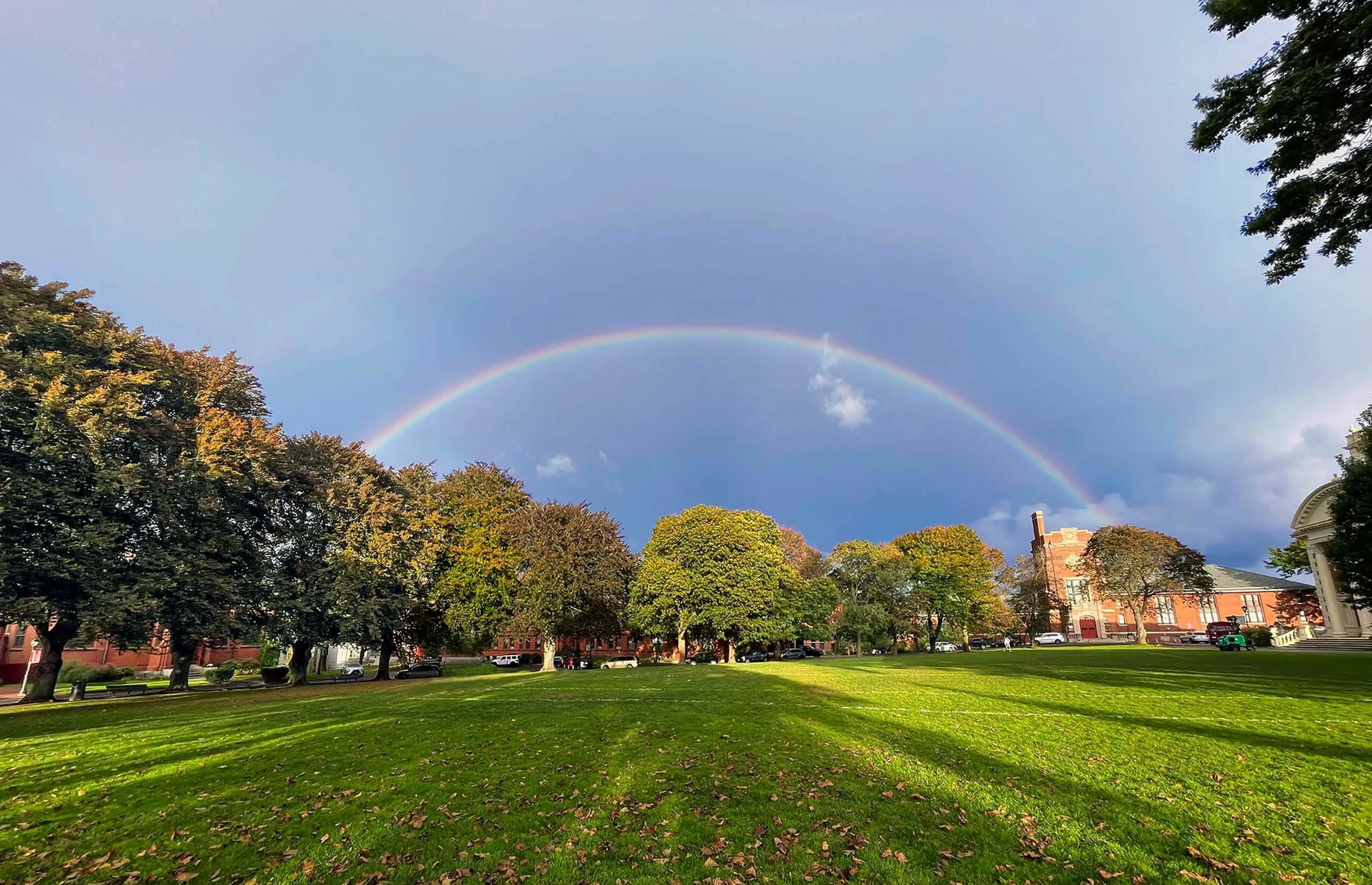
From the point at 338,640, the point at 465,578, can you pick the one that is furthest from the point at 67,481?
the point at 465,578

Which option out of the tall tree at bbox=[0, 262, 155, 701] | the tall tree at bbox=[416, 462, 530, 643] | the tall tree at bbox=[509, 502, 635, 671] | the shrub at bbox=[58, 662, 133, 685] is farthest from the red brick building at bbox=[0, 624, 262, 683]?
the tall tree at bbox=[509, 502, 635, 671]

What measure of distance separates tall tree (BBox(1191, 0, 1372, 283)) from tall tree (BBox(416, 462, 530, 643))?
1658 inches

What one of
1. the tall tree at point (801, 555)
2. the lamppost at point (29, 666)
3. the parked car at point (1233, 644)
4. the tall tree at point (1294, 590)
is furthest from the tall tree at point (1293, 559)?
the lamppost at point (29, 666)

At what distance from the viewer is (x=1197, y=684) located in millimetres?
19656

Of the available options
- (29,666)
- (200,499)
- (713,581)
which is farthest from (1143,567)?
(29,666)

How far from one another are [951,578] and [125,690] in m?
69.6

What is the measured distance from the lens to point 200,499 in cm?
2958

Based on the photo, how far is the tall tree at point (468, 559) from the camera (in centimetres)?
4188

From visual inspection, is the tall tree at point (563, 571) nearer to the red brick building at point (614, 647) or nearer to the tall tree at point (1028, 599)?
the red brick building at point (614, 647)

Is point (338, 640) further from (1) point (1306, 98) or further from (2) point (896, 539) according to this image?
(2) point (896, 539)

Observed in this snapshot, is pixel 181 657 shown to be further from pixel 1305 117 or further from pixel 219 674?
pixel 1305 117

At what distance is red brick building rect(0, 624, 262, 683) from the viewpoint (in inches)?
1860

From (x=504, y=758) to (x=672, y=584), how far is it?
40.6 m

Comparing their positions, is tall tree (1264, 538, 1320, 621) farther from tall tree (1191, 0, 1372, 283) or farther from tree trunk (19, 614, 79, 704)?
tree trunk (19, 614, 79, 704)
